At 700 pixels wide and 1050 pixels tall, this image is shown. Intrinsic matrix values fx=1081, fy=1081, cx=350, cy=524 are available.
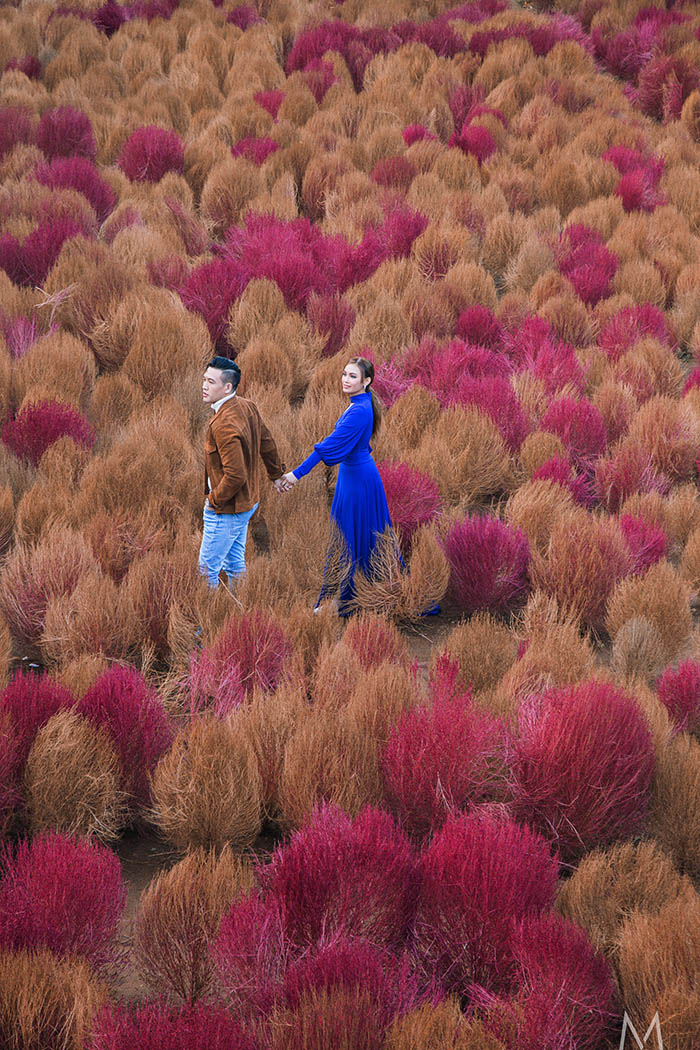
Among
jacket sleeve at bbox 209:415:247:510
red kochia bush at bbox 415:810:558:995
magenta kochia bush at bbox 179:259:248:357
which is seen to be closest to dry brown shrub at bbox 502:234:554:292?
magenta kochia bush at bbox 179:259:248:357

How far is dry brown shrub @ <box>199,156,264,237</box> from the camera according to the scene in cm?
900

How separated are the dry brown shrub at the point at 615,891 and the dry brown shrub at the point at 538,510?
2.13 m

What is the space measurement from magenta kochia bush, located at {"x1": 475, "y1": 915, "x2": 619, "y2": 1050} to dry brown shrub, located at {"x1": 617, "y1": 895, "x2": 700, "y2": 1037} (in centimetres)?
6

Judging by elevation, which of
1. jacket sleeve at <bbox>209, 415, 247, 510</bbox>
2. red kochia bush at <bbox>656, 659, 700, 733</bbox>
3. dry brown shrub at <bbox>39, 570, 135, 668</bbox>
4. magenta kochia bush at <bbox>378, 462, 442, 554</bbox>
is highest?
jacket sleeve at <bbox>209, 415, 247, 510</bbox>

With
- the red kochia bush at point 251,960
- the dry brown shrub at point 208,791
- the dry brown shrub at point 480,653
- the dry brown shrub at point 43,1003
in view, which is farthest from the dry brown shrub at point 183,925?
the dry brown shrub at point 480,653

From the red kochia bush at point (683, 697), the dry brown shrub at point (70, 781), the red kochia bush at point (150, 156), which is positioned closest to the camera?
the dry brown shrub at point (70, 781)

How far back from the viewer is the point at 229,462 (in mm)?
4191

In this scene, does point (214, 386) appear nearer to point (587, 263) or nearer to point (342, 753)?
point (342, 753)

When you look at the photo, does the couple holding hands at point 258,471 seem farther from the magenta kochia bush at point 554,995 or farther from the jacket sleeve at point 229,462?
the magenta kochia bush at point 554,995

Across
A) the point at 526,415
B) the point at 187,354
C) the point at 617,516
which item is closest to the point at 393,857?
the point at 617,516

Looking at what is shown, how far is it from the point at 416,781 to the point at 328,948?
802 mm

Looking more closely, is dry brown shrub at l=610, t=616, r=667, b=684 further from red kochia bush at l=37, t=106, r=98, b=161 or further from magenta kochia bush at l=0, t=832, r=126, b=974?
red kochia bush at l=37, t=106, r=98, b=161

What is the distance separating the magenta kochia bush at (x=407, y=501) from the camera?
5.12 metres

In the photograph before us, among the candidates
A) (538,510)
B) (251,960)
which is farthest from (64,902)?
(538,510)
